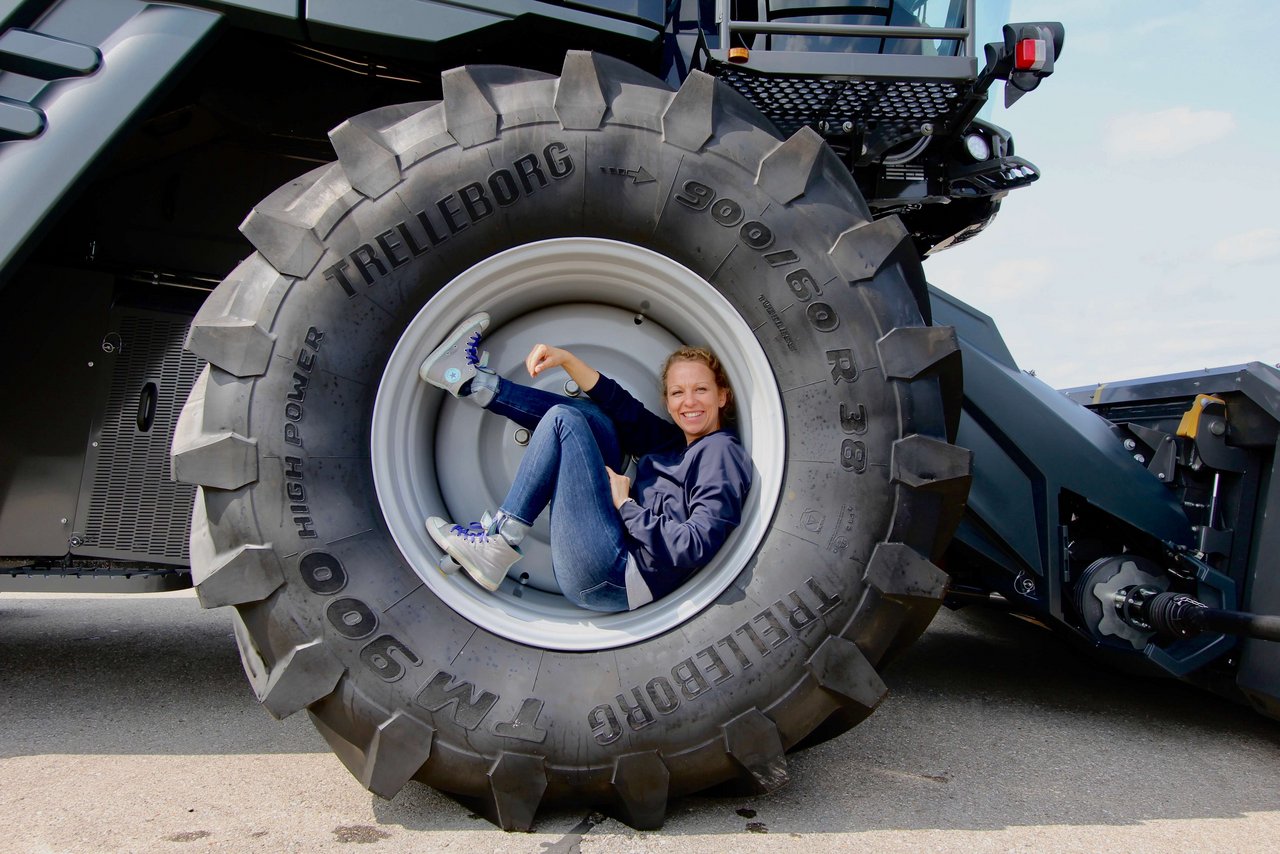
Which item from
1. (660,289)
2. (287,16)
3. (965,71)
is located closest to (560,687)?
(660,289)

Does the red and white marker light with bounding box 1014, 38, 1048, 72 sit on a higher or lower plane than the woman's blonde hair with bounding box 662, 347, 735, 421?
higher

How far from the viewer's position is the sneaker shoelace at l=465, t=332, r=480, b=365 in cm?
218

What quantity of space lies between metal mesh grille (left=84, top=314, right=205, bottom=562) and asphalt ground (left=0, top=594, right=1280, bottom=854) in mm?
500

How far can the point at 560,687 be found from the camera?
1894 mm

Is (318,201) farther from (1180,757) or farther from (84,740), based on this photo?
(1180,757)

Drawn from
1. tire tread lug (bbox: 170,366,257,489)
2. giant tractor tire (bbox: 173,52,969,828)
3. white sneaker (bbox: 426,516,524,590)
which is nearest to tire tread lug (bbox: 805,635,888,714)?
giant tractor tire (bbox: 173,52,969,828)

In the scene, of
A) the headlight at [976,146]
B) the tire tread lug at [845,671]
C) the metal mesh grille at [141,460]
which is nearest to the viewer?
the tire tread lug at [845,671]

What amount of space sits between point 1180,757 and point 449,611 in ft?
6.91

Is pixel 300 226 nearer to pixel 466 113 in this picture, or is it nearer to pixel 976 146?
pixel 466 113

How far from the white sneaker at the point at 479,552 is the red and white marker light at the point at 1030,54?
184 cm

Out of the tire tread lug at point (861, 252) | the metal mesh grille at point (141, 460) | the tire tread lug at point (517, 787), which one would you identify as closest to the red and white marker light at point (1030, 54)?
the tire tread lug at point (861, 252)

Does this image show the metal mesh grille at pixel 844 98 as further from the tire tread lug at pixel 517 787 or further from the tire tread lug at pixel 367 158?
the tire tread lug at pixel 517 787

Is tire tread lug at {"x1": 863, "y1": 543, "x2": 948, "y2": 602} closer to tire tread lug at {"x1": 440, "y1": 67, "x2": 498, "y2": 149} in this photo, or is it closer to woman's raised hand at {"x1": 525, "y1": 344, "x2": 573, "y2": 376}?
woman's raised hand at {"x1": 525, "y1": 344, "x2": 573, "y2": 376}

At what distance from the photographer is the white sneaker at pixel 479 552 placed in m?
2.05
